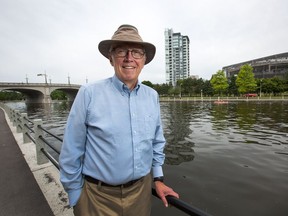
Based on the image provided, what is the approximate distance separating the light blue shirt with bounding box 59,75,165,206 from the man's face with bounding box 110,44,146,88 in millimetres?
93

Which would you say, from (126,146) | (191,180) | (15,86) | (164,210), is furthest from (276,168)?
(15,86)

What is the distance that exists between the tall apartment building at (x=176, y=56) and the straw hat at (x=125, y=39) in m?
156

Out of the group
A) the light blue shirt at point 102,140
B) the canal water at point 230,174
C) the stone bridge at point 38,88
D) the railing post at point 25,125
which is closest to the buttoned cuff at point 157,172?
the light blue shirt at point 102,140

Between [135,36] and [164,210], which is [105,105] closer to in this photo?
[135,36]

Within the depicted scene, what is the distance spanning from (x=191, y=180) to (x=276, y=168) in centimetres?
341

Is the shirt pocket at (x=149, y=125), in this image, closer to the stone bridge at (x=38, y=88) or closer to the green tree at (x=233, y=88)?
the green tree at (x=233, y=88)

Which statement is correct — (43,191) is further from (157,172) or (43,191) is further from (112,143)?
(112,143)

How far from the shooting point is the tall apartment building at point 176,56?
6117 inches

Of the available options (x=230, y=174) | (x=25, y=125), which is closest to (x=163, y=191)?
(x=230, y=174)

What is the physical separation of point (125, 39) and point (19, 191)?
3733 millimetres

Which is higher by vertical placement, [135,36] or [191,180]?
[135,36]

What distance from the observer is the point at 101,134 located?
63.7 inches

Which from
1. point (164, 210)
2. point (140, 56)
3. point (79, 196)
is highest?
point (140, 56)

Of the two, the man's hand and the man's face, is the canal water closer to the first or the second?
the man's hand
